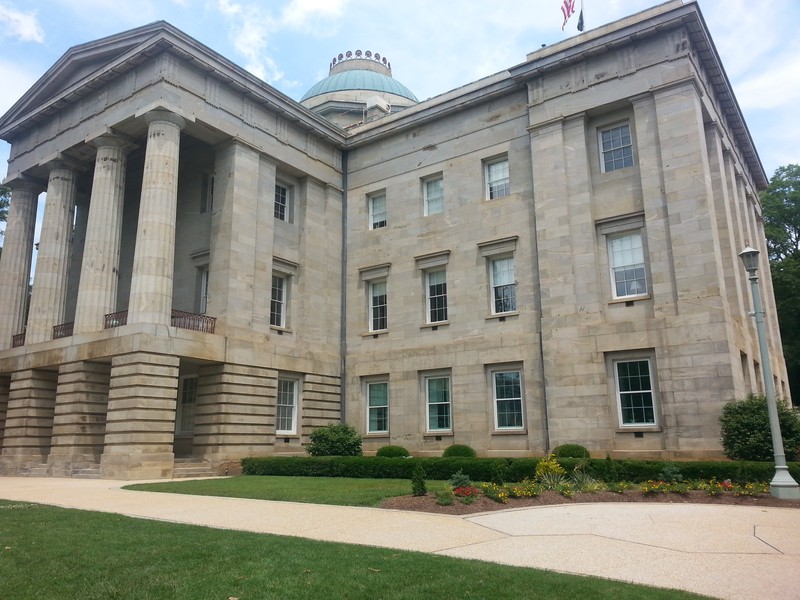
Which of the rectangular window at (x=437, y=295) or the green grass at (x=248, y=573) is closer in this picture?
the green grass at (x=248, y=573)

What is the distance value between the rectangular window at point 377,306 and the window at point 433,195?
457cm

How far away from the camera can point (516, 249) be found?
28.7 metres

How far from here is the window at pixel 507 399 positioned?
1079 inches

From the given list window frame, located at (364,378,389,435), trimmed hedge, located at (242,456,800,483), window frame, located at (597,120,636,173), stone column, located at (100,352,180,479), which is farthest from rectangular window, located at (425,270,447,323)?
stone column, located at (100,352,180,479)

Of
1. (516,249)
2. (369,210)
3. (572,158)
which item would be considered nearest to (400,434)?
(516,249)

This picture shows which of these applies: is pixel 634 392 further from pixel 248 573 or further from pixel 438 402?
pixel 248 573

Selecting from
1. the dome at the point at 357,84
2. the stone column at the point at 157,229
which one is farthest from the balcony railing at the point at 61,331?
the dome at the point at 357,84

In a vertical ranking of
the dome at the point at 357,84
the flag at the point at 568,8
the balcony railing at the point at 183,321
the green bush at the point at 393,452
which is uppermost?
the dome at the point at 357,84

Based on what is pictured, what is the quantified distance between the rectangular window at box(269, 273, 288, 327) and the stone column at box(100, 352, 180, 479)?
22.8ft

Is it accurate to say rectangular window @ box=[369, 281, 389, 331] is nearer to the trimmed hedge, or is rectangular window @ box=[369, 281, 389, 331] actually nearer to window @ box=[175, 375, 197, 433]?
window @ box=[175, 375, 197, 433]

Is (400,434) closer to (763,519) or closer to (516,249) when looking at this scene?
(516,249)

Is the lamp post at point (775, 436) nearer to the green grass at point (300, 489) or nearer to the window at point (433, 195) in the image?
the green grass at point (300, 489)

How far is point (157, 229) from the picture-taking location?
88.0 ft

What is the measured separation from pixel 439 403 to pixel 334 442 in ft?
17.4
